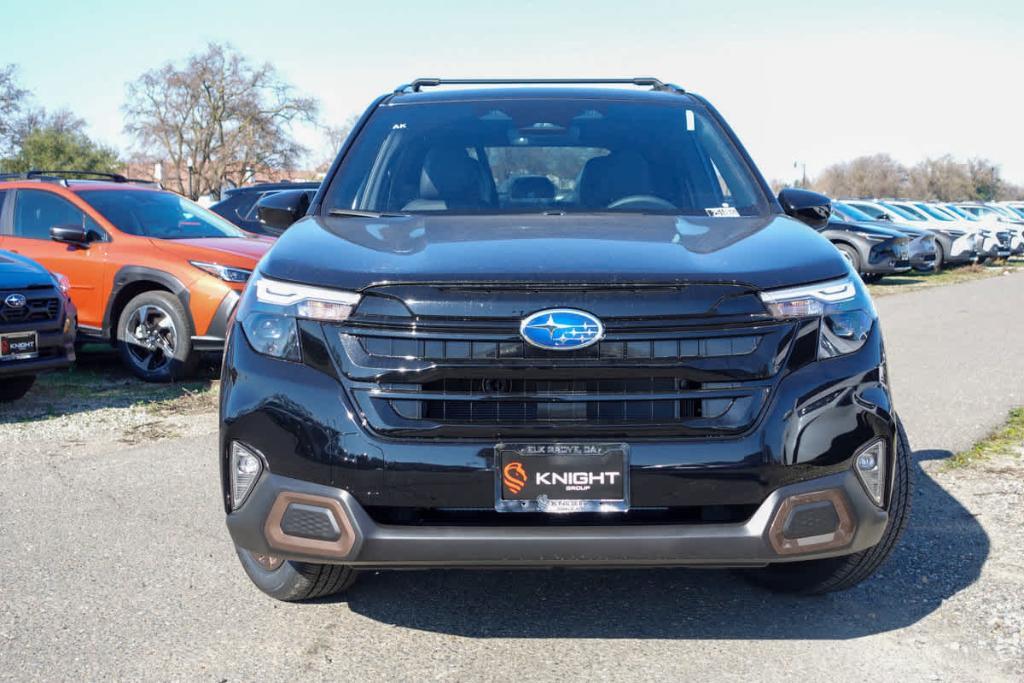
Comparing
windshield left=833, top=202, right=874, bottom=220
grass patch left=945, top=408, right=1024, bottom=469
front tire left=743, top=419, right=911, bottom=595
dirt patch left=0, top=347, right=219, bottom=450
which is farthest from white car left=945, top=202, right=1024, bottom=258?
front tire left=743, top=419, right=911, bottom=595

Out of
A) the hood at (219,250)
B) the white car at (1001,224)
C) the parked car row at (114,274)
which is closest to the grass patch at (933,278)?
the white car at (1001,224)

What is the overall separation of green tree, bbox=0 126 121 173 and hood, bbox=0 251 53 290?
49.5m

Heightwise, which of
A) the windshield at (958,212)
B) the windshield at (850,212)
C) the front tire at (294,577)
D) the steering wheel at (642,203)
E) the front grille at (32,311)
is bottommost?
the windshield at (958,212)

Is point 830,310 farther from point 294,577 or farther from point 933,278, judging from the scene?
point 933,278

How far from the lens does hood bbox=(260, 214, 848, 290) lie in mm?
3133

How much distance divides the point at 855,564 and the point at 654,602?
0.70 meters

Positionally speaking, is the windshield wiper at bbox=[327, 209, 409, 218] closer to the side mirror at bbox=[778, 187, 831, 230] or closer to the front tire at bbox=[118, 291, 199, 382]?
the side mirror at bbox=[778, 187, 831, 230]

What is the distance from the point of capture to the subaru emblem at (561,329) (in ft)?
9.91

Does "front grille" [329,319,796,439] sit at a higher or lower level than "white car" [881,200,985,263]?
higher

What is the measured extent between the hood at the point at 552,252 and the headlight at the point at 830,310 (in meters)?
0.04

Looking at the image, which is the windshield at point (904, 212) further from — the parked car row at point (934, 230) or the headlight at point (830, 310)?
the headlight at point (830, 310)

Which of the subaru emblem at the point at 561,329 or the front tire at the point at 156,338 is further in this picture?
the front tire at the point at 156,338

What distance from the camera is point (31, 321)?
7527mm

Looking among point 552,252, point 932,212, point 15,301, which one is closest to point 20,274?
point 15,301
